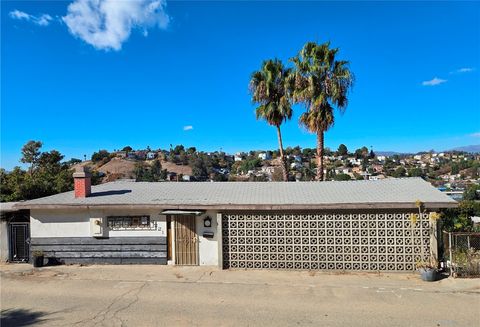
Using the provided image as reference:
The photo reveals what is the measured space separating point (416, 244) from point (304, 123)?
11.3 meters

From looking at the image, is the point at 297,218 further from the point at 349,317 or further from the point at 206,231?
the point at 349,317

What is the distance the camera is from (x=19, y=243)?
541 inches

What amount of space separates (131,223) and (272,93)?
589 inches

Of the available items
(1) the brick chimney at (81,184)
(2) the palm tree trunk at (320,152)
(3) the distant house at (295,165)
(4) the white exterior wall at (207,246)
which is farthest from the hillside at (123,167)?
(4) the white exterior wall at (207,246)

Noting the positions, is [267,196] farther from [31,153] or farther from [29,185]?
[31,153]

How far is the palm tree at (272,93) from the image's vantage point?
962 inches

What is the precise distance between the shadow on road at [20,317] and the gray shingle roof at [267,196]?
14.4 ft

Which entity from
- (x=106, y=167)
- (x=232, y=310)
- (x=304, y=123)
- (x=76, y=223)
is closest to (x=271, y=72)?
(x=304, y=123)

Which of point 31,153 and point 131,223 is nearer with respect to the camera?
point 131,223

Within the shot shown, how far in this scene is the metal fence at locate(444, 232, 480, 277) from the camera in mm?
11031

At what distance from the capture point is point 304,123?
21.6m

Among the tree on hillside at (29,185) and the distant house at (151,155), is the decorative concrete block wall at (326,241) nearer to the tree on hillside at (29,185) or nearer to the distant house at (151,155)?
the tree on hillside at (29,185)

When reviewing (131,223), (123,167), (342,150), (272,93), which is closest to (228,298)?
(131,223)

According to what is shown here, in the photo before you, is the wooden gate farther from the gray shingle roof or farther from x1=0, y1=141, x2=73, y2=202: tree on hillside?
x1=0, y1=141, x2=73, y2=202: tree on hillside
